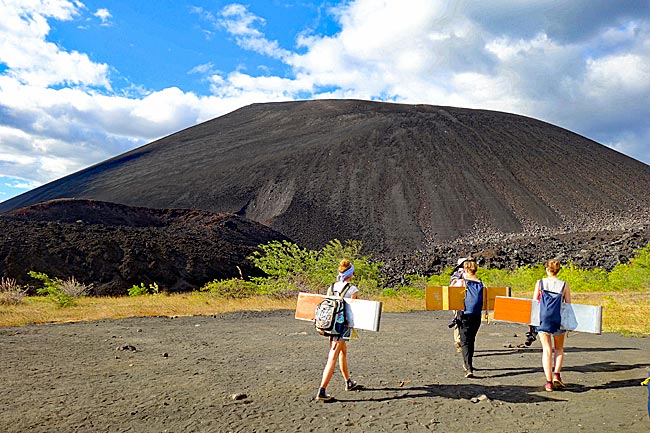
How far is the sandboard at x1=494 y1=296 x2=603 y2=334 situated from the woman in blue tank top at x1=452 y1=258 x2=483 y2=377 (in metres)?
0.29

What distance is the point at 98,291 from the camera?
28375 mm

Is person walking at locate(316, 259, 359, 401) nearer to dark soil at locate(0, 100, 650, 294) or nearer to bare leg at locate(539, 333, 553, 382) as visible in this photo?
bare leg at locate(539, 333, 553, 382)

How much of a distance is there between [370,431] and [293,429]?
70 centimetres

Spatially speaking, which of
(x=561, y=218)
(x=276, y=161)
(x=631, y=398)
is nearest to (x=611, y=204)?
(x=561, y=218)

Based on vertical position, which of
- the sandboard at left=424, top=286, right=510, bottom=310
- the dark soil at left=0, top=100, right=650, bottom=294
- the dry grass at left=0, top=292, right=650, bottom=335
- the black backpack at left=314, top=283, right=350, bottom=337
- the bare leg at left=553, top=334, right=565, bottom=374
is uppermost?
the dark soil at left=0, top=100, right=650, bottom=294

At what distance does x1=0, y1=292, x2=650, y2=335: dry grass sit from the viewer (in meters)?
13.7

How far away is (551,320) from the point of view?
631cm

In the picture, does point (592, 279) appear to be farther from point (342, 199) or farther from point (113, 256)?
point (342, 199)

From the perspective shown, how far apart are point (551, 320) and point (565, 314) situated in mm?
185

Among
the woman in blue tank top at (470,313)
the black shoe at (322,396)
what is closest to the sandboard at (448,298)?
the woman in blue tank top at (470,313)

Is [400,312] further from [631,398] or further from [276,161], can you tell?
[276,161]

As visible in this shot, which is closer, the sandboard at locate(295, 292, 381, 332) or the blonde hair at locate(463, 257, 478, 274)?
the sandboard at locate(295, 292, 381, 332)

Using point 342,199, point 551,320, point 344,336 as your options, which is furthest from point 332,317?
point 342,199

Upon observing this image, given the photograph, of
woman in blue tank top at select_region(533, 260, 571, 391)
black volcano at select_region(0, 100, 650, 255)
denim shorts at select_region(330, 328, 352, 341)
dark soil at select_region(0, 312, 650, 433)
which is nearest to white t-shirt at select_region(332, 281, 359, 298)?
denim shorts at select_region(330, 328, 352, 341)
